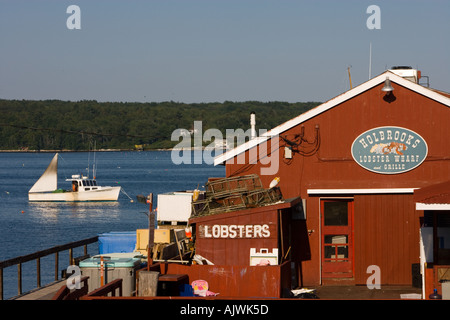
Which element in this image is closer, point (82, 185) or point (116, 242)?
point (116, 242)

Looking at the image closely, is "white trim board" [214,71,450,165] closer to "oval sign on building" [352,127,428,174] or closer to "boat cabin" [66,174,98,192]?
"oval sign on building" [352,127,428,174]

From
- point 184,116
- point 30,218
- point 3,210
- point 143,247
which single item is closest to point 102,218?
point 30,218

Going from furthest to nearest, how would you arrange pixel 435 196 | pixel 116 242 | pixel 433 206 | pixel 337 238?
1. pixel 116 242
2. pixel 337 238
3. pixel 435 196
4. pixel 433 206

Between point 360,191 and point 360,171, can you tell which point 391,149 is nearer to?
point 360,171

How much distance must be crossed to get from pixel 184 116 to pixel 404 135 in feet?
538

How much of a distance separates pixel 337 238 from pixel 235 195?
10.9ft

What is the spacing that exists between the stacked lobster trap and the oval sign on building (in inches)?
108

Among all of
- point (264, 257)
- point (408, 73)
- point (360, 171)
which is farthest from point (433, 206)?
point (408, 73)

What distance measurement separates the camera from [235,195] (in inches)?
813

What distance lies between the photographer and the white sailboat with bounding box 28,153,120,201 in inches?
4259

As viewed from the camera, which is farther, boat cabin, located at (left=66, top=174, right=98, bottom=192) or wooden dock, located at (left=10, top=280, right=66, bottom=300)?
boat cabin, located at (left=66, top=174, right=98, bottom=192)

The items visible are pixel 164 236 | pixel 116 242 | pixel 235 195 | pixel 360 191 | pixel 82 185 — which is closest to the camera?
pixel 235 195

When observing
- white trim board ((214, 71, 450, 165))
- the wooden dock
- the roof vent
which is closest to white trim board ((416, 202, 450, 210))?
white trim board ((214, 71, 450, 165))
